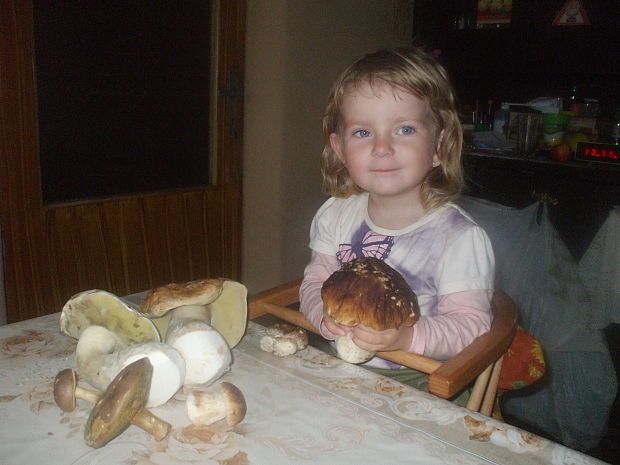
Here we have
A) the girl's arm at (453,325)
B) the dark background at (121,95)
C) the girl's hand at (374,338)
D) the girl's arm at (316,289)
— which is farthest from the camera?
the dark background at (121,95)

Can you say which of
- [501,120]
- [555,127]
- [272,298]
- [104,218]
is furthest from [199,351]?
[501,120]

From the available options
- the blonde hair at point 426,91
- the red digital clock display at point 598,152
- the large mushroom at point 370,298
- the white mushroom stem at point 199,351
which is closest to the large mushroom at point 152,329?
the white mushroom stem at point 199,351

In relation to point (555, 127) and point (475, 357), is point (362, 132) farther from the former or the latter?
point (555, 127)

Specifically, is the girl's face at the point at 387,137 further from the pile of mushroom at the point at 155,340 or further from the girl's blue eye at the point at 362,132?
the pile of mushroom at the point at 155,340

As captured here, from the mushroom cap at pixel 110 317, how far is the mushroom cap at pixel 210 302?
0.03 metres

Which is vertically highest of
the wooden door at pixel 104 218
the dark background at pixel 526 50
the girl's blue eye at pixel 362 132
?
the dark background at pixel 526 50

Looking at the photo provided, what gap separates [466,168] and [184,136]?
1395 mm

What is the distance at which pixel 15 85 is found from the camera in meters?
1.90

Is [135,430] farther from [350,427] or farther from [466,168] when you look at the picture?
[466,168]

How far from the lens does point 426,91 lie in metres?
1.12

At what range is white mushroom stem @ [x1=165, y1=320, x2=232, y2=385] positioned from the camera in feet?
2.15

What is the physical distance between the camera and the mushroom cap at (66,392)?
621 mm

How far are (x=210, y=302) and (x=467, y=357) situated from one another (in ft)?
1.24

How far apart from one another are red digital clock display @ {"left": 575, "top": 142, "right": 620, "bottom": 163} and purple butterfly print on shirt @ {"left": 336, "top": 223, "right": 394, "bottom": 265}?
5.39 feet
